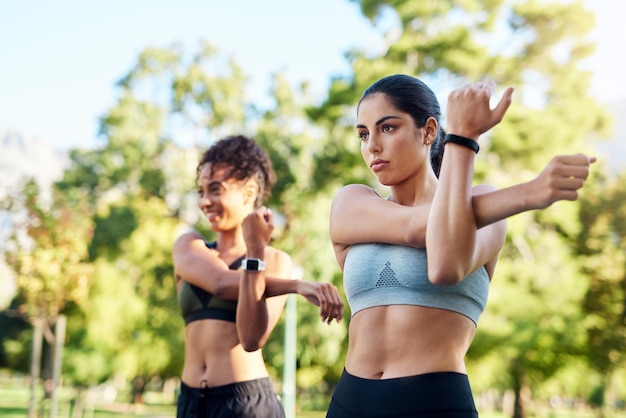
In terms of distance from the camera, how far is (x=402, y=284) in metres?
2.11

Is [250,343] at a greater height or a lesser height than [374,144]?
lesser

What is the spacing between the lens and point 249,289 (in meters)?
3.11

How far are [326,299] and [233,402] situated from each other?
2.71 ft

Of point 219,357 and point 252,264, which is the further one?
point 219,357

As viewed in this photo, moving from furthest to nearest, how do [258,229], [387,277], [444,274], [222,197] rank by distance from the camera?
[222,197] < [258,229] < [387,277] < [444,274]

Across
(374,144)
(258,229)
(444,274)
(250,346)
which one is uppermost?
(374,144)

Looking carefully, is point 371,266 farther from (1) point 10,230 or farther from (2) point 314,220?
(2) point 314,220

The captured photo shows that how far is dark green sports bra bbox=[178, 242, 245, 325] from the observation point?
3.44 m

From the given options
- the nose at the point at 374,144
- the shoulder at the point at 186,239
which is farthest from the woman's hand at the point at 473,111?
the shoulder at the point at 186,239

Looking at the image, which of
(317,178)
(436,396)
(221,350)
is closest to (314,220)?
(317,178)

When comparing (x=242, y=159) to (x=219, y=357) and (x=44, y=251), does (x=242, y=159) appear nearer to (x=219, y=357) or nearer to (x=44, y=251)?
(x=219, y=357)

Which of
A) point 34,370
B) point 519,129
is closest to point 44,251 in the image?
point 34,370

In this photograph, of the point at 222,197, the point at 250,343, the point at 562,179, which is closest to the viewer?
the point at 562,179

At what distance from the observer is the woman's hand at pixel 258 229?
297 centimetres
